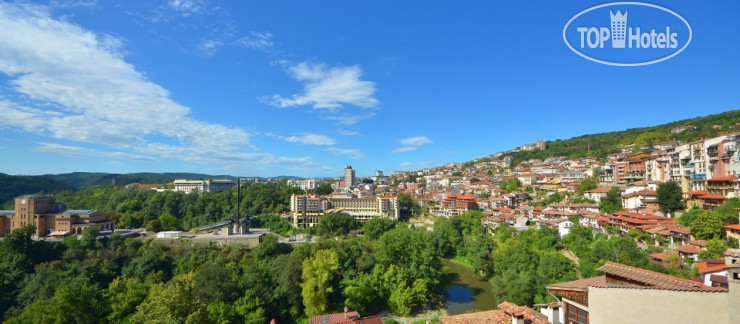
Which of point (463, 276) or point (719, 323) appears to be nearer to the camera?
point (719, 323)

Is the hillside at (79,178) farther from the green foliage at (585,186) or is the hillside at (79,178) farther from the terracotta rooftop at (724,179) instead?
the terracotta rooftop at (724,179)

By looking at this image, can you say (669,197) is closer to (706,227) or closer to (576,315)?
(706,227)

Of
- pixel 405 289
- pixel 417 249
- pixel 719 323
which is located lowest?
pixel 405 289

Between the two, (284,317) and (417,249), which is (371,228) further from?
(284,317)

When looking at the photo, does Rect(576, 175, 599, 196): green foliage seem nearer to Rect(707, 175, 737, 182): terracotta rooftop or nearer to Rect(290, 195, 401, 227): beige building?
Rect(707, 175, 737, 182): terracotta rooftop

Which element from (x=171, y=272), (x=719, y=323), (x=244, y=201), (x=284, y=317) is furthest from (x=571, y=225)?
(x=244, y=201)

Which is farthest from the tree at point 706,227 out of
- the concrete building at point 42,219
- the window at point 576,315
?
the concrete building at point 42,219

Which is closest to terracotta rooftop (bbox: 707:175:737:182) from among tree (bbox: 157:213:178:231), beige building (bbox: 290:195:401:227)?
beige building (bbox: 290:195:401:227)
